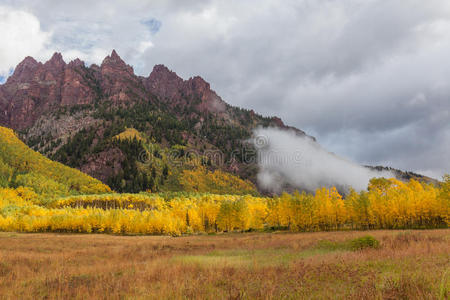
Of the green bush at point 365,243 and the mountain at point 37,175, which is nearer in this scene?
the green bush at point 365,243

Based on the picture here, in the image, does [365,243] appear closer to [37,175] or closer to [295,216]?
[295,216]

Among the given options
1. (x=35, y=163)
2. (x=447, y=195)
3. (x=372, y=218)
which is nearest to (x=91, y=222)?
(x=372, y=218)

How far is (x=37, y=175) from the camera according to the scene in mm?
172250

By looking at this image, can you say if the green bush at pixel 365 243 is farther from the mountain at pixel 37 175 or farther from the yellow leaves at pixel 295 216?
the mountain at pixel 37 175

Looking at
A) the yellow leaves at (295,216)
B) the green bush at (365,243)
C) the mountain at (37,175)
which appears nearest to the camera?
the green bush at (365,243)

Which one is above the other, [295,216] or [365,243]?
[365,243]

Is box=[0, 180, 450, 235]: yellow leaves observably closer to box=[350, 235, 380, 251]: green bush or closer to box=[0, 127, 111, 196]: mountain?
box=[0, 127, 111, 196]: mountain

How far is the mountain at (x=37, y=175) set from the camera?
16038cm

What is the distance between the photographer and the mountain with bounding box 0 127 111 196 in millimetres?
160375

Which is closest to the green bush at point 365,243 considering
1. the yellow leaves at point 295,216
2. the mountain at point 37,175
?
the yellow leaves at point 295,216

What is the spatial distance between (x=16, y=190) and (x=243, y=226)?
148m

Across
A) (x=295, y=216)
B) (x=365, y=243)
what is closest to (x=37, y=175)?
(x=295, y=216)

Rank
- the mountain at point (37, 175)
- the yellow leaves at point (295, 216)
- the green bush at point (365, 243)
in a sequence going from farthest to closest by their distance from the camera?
the mountain at point (37, 175) → the yellow leaves at point (295, 216) → the green bush at point (365, 243)

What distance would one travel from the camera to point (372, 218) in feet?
203
